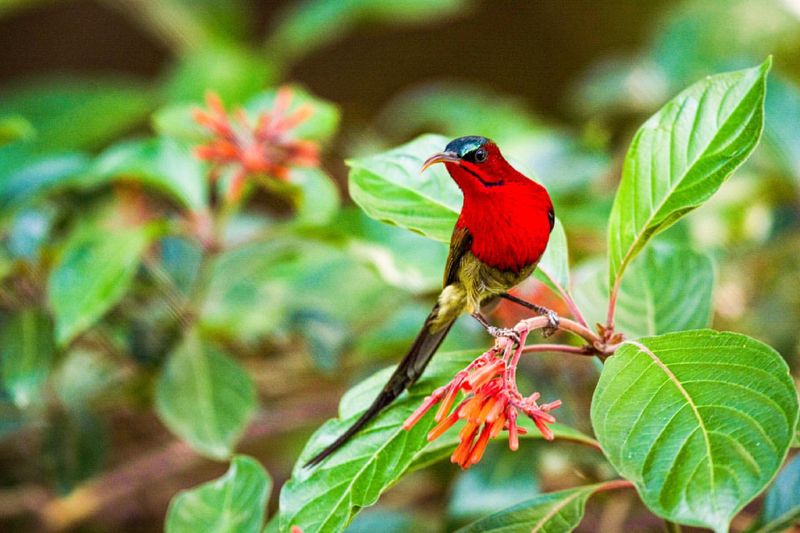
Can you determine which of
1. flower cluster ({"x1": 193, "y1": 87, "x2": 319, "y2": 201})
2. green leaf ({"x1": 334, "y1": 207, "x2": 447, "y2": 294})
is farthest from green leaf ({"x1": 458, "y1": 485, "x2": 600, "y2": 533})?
flower cluster ({"x1": 193, "y1": 87, "x2": 319, "y2": 201})

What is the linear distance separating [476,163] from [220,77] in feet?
5.19

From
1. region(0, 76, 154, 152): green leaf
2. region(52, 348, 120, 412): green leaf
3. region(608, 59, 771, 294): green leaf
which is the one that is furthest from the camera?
region(0, 76, 154, 152): green leaf

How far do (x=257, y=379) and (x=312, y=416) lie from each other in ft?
0.65

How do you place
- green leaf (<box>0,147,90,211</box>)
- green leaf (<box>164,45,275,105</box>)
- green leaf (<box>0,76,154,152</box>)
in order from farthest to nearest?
green leaf (<box>0,76,154,152</box>) → green leaf (<box>164,45,275,105</box>) → green leaf (<box>0,147,90,211</box>)

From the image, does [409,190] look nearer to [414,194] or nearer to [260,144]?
[414,194]

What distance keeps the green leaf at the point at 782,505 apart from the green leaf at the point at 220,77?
146cm

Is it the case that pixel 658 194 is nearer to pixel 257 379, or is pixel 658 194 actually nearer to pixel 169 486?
pixel 257 379

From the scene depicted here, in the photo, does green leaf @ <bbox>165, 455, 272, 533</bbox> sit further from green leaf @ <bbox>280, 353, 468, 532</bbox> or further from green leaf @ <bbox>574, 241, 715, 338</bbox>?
green leaf @ <bbox>574, 241, 715, 338</bbox>

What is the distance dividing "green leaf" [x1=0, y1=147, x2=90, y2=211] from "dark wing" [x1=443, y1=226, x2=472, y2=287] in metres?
0.64

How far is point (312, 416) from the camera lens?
1.48 meters

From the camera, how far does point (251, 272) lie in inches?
50.9

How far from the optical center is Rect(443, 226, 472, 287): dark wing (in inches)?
24.7

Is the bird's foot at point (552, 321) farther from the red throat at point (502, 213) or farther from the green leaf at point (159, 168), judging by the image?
the green leaf at point (159, 168)

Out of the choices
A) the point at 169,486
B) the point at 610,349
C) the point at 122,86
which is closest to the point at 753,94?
the point at 610,349
